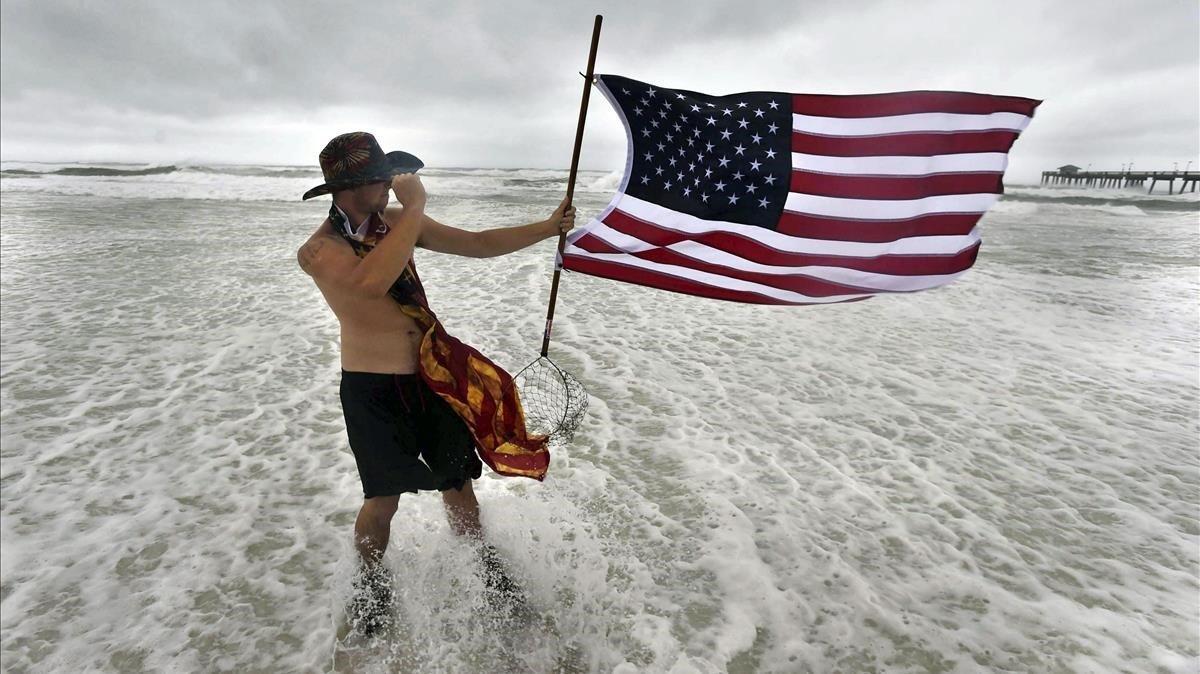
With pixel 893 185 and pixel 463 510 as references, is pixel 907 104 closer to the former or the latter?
pixel 893 185

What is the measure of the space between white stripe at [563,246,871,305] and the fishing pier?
69469 millimetres

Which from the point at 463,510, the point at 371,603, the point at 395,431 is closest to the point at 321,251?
the point at 395,431

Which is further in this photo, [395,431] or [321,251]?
[395,431]

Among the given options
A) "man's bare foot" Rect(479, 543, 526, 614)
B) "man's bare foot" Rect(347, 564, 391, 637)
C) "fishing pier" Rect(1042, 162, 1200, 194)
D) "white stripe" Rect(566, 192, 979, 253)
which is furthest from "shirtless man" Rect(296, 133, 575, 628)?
"fishing pier" Rect(1042, 162, 1200, 194)

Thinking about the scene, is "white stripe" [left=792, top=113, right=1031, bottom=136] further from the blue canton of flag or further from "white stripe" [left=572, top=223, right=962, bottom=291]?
"white stripe" [left=572, top=223, right=962, bottom=291]

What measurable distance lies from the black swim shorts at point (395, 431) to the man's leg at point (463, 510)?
29 cm

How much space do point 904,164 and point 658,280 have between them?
146 centimetres

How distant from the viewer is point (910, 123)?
121 inches

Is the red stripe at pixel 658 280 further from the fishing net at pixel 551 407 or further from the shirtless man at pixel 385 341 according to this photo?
the fishing net at pixel 551 407

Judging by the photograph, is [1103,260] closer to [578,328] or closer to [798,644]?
[578,328]

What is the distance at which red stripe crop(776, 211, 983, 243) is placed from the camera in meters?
3.15

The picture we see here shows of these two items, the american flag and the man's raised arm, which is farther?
the american flag

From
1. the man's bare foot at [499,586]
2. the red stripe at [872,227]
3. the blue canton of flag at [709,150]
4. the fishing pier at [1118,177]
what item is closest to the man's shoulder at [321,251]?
the blue canton of flag at [709,150]

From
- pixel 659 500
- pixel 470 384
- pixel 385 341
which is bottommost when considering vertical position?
pixel 659 500
